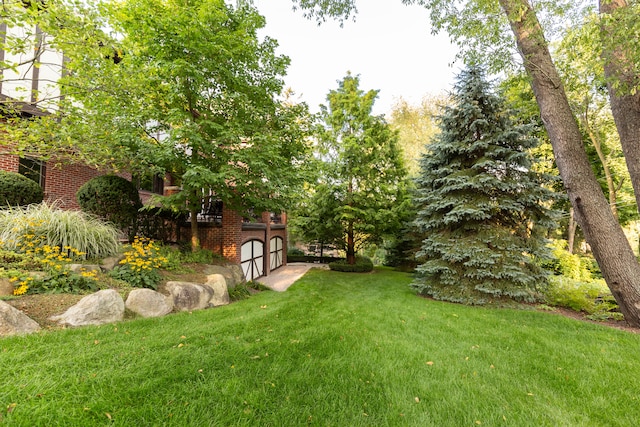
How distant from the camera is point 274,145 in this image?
589 cm

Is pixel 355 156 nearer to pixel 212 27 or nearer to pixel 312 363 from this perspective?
pixel 212 27

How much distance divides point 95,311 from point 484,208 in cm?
785

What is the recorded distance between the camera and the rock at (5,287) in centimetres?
339

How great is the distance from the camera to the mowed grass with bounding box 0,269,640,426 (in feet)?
6.43

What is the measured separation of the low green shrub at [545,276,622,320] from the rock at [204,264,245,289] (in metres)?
7.66

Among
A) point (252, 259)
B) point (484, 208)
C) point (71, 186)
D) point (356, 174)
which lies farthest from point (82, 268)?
point (356, 174)

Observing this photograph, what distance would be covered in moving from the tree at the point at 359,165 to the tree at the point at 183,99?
15.7 ft

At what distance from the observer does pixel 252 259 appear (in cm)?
966

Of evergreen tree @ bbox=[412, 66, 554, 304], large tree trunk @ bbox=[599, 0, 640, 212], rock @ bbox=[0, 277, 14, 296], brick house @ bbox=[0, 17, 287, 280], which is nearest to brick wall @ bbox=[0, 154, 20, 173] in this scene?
brick house @ bbox=[0, 17, 287, 280]

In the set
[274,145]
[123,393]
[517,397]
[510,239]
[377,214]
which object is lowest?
[517,397]

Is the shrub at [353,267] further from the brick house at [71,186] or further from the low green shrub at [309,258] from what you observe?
the low green shrub at [309,258]

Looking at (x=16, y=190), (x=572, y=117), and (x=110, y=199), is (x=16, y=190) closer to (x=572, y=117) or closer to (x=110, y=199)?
(x=110, y=199)

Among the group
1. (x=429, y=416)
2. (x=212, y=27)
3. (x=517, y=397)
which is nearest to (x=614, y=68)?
(x=517, y=397)

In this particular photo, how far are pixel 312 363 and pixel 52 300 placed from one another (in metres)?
3.56
